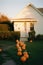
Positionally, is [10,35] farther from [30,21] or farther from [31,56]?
[31,56]

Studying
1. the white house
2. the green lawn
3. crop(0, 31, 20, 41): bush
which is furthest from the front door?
the green lawn

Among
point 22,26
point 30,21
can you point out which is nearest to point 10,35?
point 22,26

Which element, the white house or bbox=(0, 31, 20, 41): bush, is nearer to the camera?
bbox=(0, 31, 20, 41): bush

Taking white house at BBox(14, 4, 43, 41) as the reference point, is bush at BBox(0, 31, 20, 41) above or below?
below

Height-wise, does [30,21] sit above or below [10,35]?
above

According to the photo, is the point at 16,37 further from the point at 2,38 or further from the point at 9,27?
the point at 9,27

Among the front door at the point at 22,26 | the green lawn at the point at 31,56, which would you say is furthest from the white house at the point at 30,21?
the green lawn at the point at 31,56

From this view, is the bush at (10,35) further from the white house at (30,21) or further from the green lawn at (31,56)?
the green lawn at (31,56)

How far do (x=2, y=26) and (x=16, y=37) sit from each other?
6108 mm

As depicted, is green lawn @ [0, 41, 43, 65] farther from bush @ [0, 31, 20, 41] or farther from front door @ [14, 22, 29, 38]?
front door @ [14, 22, 29, 38]

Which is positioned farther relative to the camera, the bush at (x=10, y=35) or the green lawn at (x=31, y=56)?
the bush at (x=10, y=35)

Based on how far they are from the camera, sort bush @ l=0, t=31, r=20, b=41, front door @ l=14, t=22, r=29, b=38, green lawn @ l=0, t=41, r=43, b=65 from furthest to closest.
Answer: front door @ l=14, t=22, r=29, b=38 < bush @ l=0, t=31, r=20, b=41 < green lawn @ l=0, t=41, r=43, b=65

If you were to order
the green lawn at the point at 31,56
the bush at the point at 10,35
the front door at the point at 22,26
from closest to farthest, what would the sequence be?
the green lawn at the point at 31,56
the bush at the point at 10,35
the front door at the point at 22,26

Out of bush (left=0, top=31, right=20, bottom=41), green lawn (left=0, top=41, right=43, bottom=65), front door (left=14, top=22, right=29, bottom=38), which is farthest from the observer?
front door (left=14, top=22, right=29, bottom=38)
